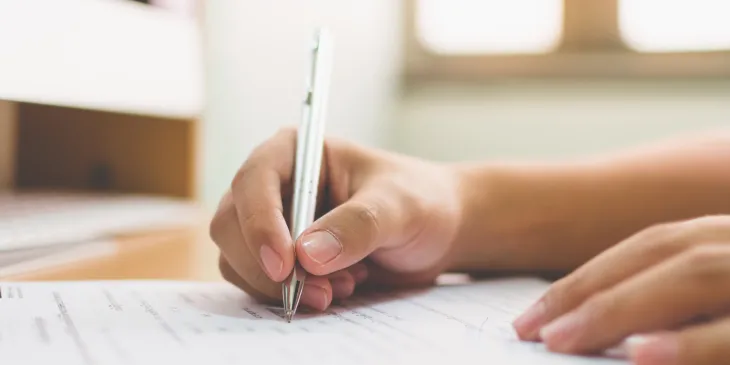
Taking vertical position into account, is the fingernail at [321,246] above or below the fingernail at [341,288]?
above

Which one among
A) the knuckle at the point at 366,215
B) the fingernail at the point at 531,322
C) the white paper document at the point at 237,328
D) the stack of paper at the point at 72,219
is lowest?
the stack of paper at the point at 72,219

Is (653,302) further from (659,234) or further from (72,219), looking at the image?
(72,219)

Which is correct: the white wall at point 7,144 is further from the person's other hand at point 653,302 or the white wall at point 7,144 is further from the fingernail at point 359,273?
the person's other hand at point 653,302

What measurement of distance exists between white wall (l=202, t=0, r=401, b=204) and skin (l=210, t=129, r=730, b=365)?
60 centimetres

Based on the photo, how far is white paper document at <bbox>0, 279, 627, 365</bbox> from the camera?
1.03 ft

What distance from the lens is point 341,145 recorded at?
0.52 meters

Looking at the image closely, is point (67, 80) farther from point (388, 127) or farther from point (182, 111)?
point (388, 127)

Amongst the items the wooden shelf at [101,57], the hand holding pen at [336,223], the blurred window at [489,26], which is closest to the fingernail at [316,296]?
the hand holding pen at [336,223]

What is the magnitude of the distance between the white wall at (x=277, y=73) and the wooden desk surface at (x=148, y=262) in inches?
17.0

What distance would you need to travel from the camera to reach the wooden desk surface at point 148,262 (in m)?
0.54

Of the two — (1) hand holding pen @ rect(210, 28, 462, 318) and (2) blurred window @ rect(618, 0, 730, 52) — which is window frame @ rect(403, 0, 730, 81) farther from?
(1) hand holding pen @ rect(210, 28, 462, 318)

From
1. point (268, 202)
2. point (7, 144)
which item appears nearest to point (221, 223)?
point (268, 202)

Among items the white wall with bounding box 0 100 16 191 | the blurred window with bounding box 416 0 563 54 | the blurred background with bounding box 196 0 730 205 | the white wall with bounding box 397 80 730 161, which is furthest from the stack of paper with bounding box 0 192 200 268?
the blurred window with bounding box 416 0 563 54

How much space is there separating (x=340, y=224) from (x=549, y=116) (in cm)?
140
